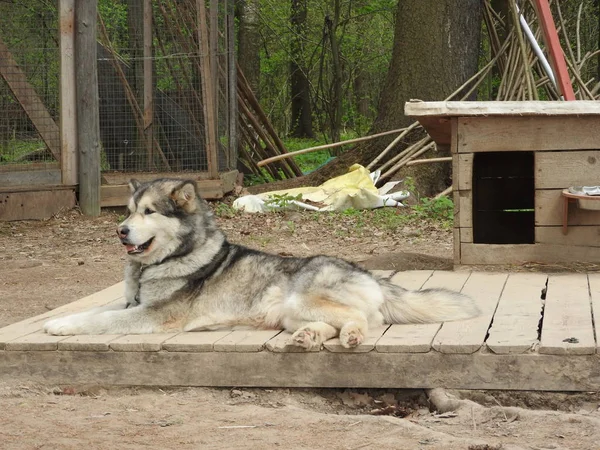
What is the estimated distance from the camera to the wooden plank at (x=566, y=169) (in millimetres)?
6539

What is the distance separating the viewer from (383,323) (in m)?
4.90

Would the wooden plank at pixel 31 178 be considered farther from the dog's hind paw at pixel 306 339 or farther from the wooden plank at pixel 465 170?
the dog's hind paw at pixel 306 339

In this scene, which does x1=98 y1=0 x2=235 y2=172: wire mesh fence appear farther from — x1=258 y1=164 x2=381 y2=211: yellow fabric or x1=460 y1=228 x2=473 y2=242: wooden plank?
x1=460 y1=228 x2=473 y2=242: wooden plank

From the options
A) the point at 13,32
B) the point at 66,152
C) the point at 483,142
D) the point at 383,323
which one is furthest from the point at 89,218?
the point at 383,323

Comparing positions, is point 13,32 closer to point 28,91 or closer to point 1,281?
point 28,91

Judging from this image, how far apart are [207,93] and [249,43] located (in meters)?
6.86

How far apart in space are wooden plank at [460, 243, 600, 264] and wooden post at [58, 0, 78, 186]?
623cm

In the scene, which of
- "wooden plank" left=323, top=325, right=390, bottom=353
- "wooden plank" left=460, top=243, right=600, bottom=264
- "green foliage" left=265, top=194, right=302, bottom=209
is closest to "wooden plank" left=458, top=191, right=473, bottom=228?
"wooden plank" left=460, top=243, right=600, bottom=264

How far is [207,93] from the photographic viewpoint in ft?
38.5

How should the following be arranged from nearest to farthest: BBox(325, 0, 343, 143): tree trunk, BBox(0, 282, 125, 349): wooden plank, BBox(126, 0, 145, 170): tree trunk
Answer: BBox(0, 282, 125, 349): wooden plank < BBox(126, 0, 145, 170): tree trunk < BBox(325, 0, 343, 143): tree trunk

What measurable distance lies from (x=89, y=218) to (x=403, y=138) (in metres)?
4.33

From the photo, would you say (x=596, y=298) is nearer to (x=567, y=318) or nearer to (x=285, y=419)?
(x=567, y=318)

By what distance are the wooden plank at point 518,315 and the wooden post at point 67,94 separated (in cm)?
673

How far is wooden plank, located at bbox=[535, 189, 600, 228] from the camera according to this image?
21.5 feet
